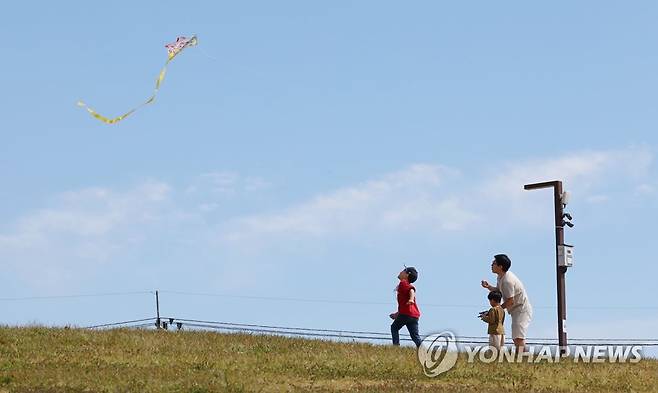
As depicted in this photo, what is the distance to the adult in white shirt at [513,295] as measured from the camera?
879 inches

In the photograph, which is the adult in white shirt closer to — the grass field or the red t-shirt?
the grass field

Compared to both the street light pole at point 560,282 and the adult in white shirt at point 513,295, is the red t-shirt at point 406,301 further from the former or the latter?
the street light pole at point 560,282

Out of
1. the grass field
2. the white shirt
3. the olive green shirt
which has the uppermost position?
the white shirt

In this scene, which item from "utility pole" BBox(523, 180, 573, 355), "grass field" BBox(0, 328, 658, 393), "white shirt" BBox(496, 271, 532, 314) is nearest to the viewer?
"grass field" BBox(0, 328, 658, 393)

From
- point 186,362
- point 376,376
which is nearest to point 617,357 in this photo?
point 376,376

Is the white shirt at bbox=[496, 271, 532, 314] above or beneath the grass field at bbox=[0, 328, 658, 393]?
above

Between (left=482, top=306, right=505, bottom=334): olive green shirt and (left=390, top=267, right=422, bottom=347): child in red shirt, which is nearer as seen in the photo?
(left=482, top=306, right=505, bottom=334): olive green shirt

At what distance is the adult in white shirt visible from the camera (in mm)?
22328

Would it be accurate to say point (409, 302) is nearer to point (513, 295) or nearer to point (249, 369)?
point (513, 295)

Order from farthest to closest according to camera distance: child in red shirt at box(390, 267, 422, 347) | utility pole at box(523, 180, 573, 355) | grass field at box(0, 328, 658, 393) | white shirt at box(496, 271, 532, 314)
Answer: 1. utility pole at box(523, 180, 573, 355)
2. child in red shirt at box(390, 267, 422, 347)
3. white shirt at box(496, 271, 532, 314)
4. grass field at box(0, 328, 658, 393)

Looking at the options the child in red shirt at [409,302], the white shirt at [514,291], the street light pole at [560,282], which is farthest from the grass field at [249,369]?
the street light pole at [560,282]

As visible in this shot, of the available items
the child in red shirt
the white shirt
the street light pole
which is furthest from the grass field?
the street light pole

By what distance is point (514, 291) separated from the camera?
22328 mm

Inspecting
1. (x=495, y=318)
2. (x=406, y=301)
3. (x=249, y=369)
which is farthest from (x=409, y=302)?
(x=249, y=369)
